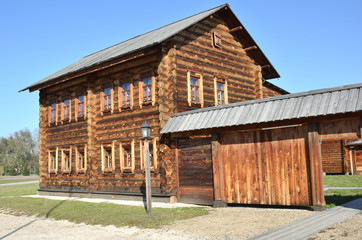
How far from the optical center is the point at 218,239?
25.8 ft

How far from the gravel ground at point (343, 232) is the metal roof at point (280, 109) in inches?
119

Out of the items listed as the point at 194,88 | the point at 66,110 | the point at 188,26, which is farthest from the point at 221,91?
the point at 66,110

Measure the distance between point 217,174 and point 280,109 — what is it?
322 cm

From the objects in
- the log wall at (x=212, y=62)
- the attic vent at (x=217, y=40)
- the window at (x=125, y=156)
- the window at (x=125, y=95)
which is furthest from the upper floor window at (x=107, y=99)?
the attic vent at (x=217, y=40)

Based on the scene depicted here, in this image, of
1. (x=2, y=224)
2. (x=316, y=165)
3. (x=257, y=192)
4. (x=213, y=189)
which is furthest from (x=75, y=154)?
(x=316, y=165)

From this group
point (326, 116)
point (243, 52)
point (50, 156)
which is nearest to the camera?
A: point (326, 116)

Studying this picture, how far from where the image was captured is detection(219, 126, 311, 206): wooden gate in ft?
36.4

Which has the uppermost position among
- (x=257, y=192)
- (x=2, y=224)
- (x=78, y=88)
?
(x=78, y=88)

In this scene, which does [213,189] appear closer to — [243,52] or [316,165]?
[316,165]

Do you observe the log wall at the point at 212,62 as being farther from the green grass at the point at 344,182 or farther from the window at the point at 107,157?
the green grass at the point at 344,182

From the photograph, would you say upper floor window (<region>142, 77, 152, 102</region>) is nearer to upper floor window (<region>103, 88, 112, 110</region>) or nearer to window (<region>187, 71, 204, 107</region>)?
window (<region>187, 71, 204, 107</region>)

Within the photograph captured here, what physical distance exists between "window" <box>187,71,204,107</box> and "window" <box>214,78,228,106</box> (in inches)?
43.9

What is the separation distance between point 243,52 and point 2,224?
46.9 feet

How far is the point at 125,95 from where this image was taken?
58.2 feet
